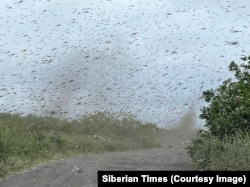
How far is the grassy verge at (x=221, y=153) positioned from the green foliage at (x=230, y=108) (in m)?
0.29

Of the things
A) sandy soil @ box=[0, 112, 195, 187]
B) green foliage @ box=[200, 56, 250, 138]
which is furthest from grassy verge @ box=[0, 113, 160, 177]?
green foliage @ box=[200, 56, 250, 138]

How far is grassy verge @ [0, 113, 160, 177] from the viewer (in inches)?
492

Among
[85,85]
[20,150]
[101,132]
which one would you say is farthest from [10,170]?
[85,85]

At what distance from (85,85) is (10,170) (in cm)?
810

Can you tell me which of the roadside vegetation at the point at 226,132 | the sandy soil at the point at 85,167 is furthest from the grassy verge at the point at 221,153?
the sandy soil at the point at 85,167

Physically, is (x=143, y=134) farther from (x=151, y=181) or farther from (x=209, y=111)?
(x=151, y=181)

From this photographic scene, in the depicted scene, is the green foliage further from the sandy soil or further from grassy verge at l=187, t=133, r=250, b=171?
the sandy soil

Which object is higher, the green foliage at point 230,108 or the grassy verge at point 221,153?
the green foliage at point 230,108

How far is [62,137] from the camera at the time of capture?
14688 millimetres

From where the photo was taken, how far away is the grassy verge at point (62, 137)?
12.5 m

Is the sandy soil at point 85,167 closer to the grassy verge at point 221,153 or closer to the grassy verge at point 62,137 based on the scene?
the grassy verge at point 221,153

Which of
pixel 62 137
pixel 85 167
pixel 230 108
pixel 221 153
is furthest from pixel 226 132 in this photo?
pixel 62 137

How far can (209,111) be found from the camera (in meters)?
10.6

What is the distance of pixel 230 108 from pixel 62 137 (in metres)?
5.60
